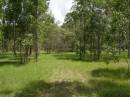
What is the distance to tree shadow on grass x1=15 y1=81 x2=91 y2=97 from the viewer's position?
32.8 m

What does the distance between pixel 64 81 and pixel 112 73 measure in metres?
7.99

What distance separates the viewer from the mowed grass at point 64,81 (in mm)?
33169

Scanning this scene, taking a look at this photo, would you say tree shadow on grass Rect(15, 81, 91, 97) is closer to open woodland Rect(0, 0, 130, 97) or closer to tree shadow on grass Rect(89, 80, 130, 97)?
open woodland Rect(0, 0, 130, 97)

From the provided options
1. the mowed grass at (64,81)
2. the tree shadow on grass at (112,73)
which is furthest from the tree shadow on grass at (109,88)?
the tree shadow on grass at (112,73)

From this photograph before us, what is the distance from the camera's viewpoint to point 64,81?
38.4 metres

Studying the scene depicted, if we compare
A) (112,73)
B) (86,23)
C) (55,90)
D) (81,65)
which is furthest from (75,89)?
(86,23)

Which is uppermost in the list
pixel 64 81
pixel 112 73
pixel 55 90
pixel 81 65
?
pixel 81 65

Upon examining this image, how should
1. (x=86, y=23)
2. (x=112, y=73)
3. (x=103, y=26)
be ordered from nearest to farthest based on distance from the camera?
(x=112, y=73)
(x=103, y=26)
(x=86, y=23)

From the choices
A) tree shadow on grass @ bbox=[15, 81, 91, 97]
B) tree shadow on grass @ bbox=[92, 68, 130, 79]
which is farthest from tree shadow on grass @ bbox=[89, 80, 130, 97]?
tree shadow on grass @ bbox=[92, 68, 130, 79]

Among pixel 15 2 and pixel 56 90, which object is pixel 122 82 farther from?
pixel 15 2

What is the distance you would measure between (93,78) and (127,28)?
1202 cm

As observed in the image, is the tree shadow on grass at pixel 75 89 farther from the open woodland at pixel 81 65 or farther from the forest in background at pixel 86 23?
the forest in background at pixel 86 23

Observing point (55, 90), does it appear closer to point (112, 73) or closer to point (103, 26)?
point (112, 73)

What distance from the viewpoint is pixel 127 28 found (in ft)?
95.9
